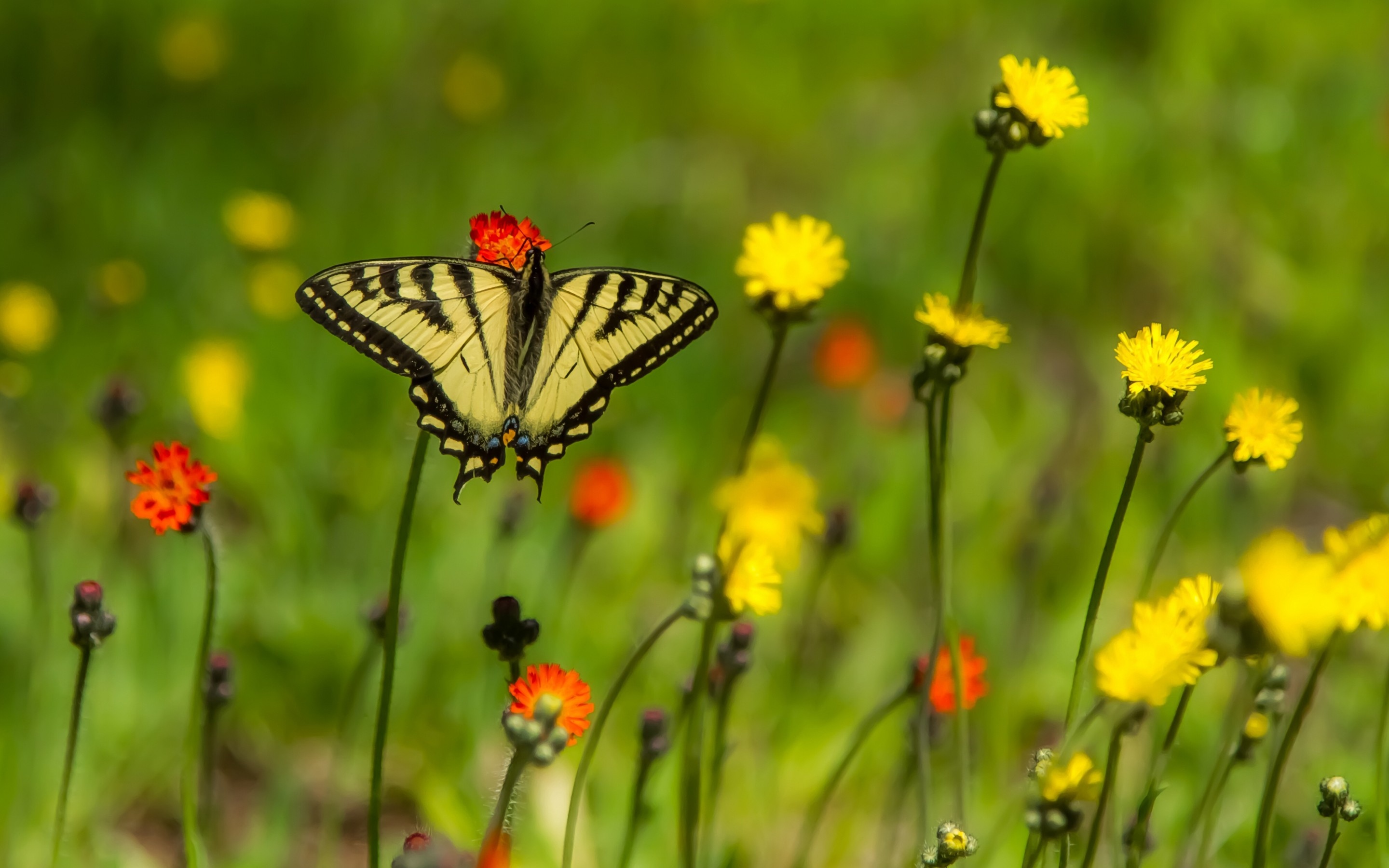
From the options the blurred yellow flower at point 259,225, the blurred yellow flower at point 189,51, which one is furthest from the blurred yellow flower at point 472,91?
the blurred yellow flower at point 259,225

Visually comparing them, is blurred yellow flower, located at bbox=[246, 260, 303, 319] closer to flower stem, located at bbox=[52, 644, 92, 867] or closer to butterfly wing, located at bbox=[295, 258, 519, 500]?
butterfly wing, located at bbox=[295, 258, 519, 500]

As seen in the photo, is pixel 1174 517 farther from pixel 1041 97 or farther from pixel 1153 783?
pixel 1041 97

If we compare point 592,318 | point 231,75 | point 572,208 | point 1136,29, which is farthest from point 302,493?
point 1136,29

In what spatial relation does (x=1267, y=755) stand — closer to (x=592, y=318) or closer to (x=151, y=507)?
(x=592, y=318)

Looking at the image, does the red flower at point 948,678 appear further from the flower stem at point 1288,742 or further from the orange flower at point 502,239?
the orange flower at point 502,239

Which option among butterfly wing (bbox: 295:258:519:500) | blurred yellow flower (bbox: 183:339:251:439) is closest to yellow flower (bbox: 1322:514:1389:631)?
butterfly wing (bbox: 295:258:519:500)
